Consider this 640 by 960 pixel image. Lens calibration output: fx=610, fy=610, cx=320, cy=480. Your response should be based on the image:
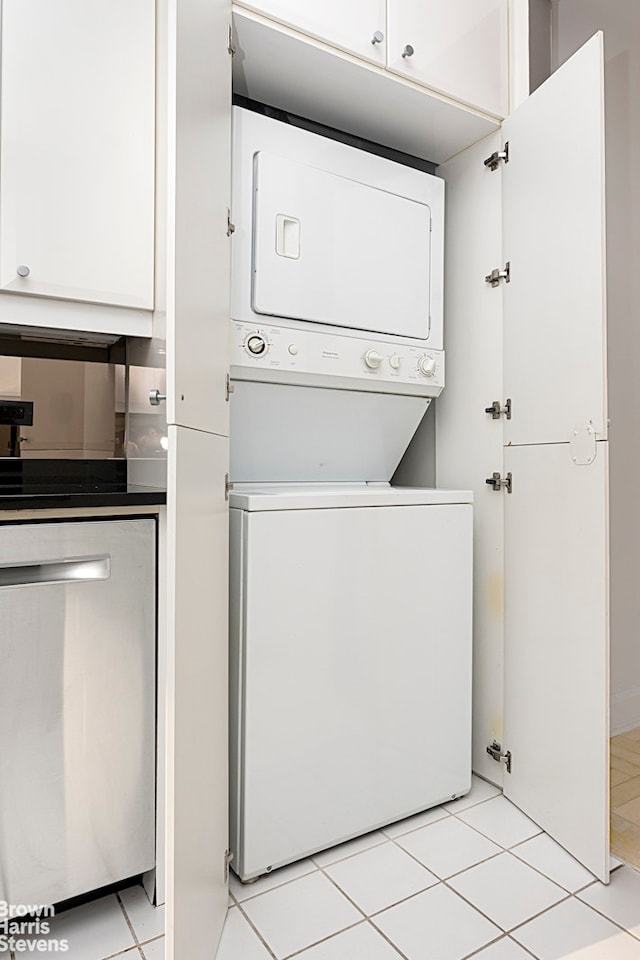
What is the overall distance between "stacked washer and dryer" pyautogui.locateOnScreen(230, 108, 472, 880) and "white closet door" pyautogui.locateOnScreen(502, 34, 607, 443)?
253 millimetres

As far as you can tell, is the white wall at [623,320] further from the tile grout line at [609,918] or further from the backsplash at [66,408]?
the backsplash at [66,408]

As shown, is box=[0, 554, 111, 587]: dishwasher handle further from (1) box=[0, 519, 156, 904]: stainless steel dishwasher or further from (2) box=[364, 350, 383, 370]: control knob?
(2) box=[364, 350, 383, 370]: control knob

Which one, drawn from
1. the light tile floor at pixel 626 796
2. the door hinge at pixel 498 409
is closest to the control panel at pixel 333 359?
the door hinge at pixel 498 409

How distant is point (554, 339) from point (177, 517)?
1124 millimetres

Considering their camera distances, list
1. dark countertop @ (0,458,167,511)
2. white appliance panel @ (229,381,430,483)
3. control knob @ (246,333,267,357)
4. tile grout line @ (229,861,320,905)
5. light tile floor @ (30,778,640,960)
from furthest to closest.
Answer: white appliance panel @ (229,381,430,483) < control knob @ (246,333,267,357) < tile grout line @ (229,861,320,905) < light tile floor @ (30,778,640,960) < dark countertop @ (0,458,167,511)

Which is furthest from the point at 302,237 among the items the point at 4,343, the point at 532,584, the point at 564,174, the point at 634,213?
the point at 634,213

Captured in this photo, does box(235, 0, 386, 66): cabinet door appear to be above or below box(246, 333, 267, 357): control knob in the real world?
above

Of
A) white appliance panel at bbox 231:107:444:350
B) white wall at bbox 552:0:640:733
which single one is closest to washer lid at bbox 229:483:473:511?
white appliance panel at bbox 231:107:444:350

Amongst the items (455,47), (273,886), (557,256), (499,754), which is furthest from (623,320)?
(273,886)

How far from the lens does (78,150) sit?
1347mm

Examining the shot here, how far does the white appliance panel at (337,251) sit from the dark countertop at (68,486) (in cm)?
59

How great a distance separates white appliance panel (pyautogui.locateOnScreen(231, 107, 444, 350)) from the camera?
1544 millimetres

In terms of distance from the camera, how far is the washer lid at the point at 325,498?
1418 millimetres

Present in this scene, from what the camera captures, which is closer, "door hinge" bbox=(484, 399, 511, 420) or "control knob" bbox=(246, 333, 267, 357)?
"control knob" bbox=(246, 333, 267, 357)
